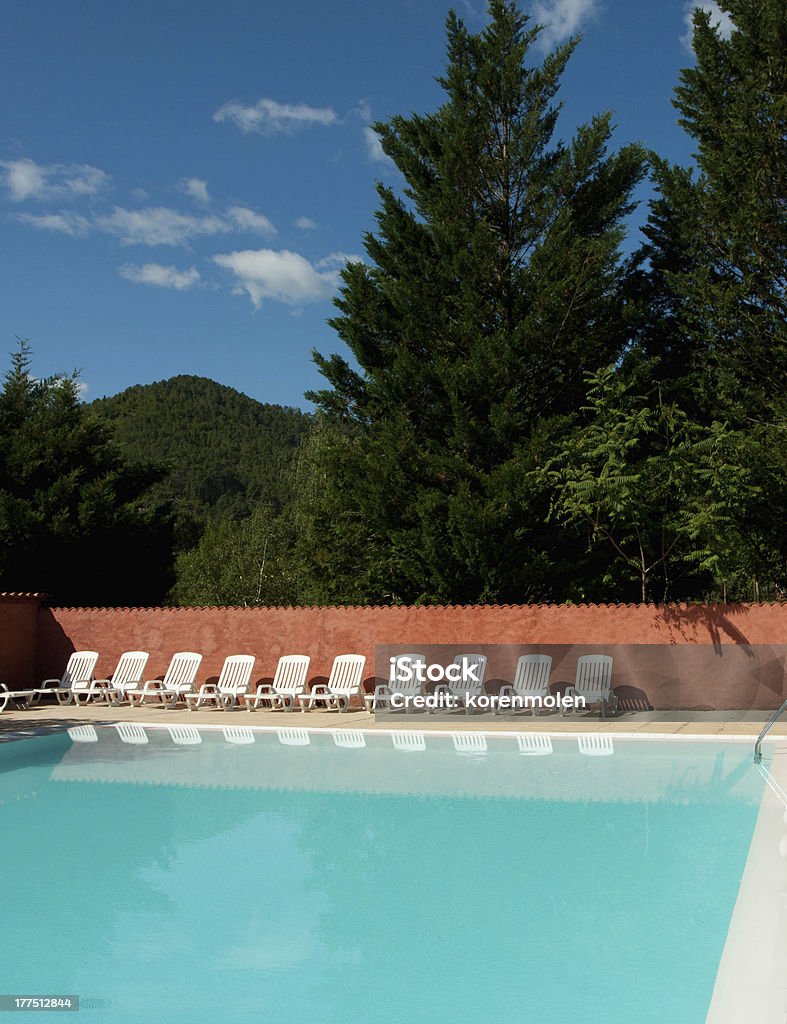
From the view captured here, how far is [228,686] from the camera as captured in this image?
17.6m

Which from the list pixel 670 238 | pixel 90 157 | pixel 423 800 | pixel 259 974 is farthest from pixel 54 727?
pixel 670 238

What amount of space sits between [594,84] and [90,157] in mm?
12594

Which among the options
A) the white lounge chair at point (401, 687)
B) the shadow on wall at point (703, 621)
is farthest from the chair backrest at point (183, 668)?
the shadow on wall at point (703, 621)

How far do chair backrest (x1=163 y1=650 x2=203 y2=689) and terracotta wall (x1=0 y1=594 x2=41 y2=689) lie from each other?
337 cm

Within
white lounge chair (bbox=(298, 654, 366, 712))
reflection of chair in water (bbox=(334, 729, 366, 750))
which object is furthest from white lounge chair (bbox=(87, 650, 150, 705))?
reflection of chair in water (bbox=(334, 729, 366, 750))

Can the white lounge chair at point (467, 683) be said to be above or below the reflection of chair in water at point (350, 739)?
above

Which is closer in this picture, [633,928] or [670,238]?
[633,928]

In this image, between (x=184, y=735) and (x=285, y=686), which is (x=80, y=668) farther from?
(x=184, y=735)

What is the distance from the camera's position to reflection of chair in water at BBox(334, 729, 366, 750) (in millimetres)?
13523

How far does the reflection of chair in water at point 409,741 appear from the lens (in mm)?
13258

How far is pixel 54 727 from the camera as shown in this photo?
1545 centimetres

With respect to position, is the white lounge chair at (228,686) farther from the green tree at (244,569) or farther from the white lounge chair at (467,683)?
the green tree at (244,569)

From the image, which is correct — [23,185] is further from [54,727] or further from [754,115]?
[754,115]

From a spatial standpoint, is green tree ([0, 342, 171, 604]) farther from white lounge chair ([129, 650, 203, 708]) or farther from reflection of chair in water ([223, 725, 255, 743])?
reflection of chair in water ([223, 725, 255, 743])
